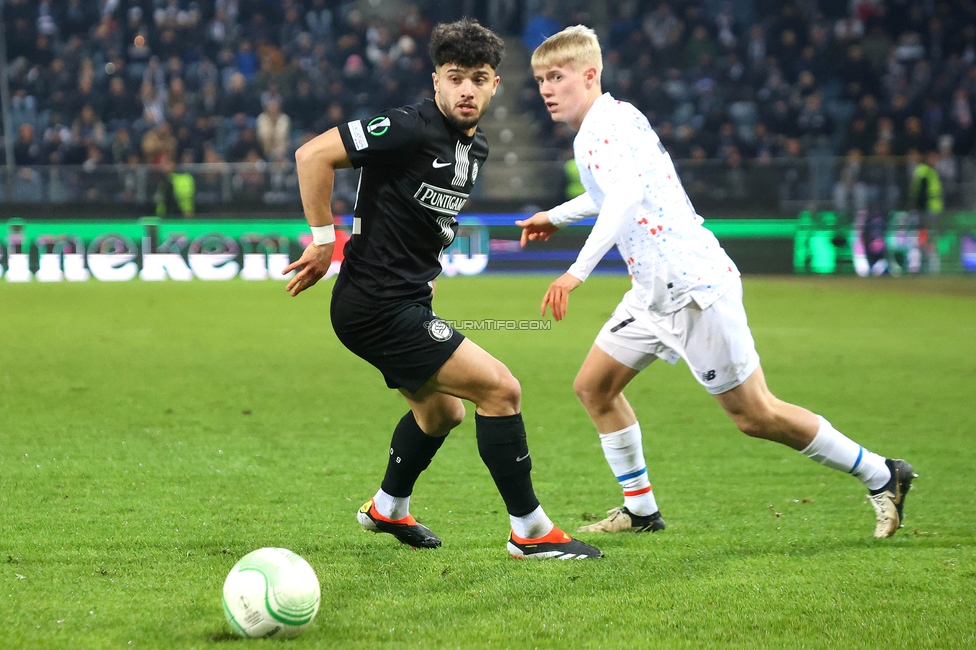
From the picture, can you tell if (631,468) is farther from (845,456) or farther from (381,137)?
(381,137)

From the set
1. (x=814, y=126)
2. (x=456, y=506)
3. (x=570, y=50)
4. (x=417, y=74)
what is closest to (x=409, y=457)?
(x=456, y=506)

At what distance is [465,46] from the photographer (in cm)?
373

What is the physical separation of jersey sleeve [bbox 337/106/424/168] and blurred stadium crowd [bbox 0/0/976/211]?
16.3 metres

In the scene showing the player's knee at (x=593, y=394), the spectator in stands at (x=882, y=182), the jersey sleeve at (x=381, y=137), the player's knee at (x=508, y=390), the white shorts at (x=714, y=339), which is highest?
the jersey sleeve at (x=381, y=137)

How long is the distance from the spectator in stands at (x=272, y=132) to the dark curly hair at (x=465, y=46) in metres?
17.3

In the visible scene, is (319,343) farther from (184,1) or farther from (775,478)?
(184,1)

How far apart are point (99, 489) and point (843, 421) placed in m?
4.50

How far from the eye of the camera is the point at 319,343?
10.6 m

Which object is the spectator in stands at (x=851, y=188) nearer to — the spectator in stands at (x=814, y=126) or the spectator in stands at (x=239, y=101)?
the spectator in stands at (x=814, y=126)

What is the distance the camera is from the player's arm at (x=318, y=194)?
3.64 metres

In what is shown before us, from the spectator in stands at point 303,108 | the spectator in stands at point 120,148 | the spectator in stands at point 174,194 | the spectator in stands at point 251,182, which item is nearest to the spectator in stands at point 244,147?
the spectator in stands at point 303,108

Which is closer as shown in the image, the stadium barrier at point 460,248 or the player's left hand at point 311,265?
the player's left hand at point 311,265

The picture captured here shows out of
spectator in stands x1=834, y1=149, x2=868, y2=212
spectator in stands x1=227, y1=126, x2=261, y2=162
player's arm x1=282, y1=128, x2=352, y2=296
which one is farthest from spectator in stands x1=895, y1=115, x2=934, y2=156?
player's arm x1=282, y1=128, x2=352, y2=296

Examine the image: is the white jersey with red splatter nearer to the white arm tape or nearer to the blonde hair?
the blonde hair
